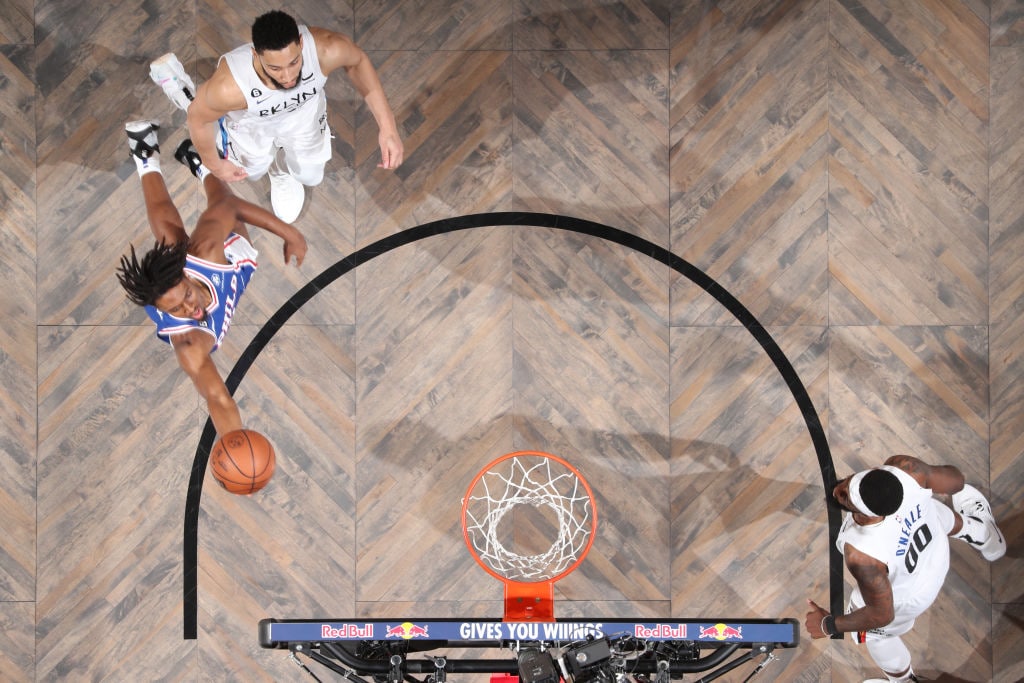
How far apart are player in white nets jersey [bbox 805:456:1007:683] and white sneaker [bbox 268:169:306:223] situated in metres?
3.44

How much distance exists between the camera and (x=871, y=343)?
479 cm

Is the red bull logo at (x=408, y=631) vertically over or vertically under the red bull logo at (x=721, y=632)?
under

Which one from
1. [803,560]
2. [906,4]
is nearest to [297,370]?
[803,560]

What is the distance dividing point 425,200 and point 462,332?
0.84m

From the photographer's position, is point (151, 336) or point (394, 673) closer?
point (394, 673)

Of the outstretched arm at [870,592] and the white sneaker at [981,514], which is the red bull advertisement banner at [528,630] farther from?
the white sneaker at [981,514]

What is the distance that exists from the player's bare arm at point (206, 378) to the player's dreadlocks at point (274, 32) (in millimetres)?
1471

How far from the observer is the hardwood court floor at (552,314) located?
473 centimetres

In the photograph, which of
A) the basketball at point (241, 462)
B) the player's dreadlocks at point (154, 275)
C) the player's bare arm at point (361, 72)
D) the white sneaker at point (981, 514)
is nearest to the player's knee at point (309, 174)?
the player's bare arm at point (361, 72)

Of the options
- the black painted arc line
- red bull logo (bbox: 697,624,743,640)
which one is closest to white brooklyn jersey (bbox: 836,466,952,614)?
the black painted arc line

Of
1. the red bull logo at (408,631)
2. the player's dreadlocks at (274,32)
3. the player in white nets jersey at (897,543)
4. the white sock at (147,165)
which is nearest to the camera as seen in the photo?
the player's dreadlocks at (274,32)

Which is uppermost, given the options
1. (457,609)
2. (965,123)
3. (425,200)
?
(965,123)

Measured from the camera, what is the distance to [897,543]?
3930mm

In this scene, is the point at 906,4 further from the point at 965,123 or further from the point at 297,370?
the point at 297,370
